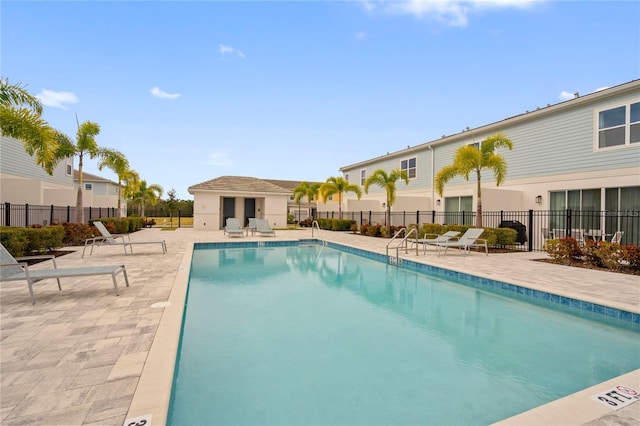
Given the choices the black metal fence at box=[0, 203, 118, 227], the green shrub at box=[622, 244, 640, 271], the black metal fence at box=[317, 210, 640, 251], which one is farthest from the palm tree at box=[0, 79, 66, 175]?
the black metal fence at box=[317, 210, 640, 251]

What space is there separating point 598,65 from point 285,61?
14062mm

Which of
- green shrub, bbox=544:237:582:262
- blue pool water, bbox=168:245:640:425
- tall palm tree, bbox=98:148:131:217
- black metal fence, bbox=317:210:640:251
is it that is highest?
tall palm tree, bbox=98:148:131:217

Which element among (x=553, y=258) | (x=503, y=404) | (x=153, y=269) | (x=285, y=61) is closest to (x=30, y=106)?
(x=153, y=269)

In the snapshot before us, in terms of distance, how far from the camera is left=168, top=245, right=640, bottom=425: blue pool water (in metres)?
3.12

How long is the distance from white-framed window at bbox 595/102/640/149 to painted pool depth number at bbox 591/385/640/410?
13.0 meters

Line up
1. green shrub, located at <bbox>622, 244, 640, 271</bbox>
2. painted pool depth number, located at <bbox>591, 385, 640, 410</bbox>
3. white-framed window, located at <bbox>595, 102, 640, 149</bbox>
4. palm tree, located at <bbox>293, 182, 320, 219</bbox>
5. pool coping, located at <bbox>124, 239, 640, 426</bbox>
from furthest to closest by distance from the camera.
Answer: palm tree, located at <bbox>293, 182, 320, 219</bbox>, white-framed window, located at <bbox>595, 102, 640, 149</bbox>, green shrub, located at <bbox>622, 244, 640, 271</bbox>, painted pool depth number, located at <bbox>591, 385, 640, 410</bbox>, pool coping, located at <bbox>124, 239, 640, 426</bbox>

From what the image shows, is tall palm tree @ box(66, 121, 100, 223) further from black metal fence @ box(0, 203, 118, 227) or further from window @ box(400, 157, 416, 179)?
window @ box(400, 157, 416, 179)

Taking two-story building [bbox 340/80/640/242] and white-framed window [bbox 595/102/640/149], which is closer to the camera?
white-framed window [bbox 595/102/640/149]

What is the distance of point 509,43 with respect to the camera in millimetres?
14148

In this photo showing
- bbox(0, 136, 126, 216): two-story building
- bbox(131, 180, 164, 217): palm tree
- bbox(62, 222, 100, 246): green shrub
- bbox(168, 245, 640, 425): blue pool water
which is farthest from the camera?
bbox(131, 180, 164, 217): palm tree

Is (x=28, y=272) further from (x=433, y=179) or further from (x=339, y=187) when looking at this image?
(x=339, y=187)

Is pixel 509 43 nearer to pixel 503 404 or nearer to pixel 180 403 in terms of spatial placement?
pixel 503 404

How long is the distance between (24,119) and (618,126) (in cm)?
2008

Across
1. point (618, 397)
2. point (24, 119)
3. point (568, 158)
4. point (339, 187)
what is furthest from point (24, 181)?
point (568, 158)
